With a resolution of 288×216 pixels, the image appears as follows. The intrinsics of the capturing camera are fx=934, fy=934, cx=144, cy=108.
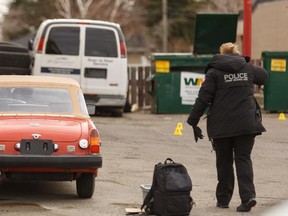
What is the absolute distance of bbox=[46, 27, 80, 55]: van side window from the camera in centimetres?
2155

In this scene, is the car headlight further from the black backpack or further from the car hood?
the black backpack

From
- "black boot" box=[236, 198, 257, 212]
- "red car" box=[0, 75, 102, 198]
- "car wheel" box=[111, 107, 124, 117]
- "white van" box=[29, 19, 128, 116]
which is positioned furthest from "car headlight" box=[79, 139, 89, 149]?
"car wheel" box=[111, 107, 124, 117]

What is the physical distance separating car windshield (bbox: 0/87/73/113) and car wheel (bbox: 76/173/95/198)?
92 centimetres

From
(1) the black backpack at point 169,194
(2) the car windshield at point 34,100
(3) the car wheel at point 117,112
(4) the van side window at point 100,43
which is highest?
(2) the car windshield at point 34,100

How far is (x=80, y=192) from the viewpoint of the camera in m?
10.7

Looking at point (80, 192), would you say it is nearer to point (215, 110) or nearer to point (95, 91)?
point (215, 110)

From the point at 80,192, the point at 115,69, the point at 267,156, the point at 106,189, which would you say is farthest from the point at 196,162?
the point at 115,69

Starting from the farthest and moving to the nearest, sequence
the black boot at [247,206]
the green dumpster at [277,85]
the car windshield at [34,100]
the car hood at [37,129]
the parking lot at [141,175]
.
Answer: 1. the green dumpster at [277,85]
2. the car windshield at [34,100]
3. the parking lot at [141,175]
4. the car hood at [37,129]
5. the black boot at [247,206]

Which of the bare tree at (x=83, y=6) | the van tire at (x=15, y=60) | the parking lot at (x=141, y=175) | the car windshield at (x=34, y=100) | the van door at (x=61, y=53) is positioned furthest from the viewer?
the bare tree at (x=83, y=6)

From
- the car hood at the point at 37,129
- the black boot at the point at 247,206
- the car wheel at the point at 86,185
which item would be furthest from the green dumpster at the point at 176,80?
the black boot at the point at 247,206

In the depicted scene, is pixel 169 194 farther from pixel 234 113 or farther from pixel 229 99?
pixel 229 99

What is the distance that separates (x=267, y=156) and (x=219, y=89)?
5.27 m

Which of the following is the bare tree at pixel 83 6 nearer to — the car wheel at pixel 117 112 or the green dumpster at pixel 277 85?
the car wheel at pixel 117 112

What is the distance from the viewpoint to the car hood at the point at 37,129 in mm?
10047
